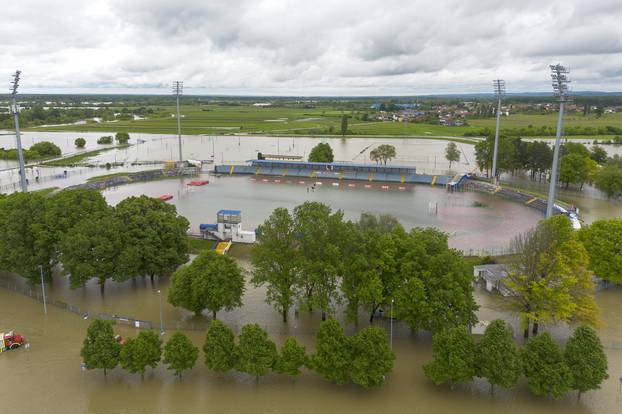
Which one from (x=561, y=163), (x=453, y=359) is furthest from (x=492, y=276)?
(x=561, y=163)

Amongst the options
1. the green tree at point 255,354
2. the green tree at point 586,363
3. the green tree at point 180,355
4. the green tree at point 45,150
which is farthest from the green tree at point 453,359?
the green tree at point 45,150

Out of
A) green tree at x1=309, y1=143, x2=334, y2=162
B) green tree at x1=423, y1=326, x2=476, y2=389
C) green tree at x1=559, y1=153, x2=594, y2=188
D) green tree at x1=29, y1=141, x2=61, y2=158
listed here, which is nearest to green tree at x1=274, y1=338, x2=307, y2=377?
green tree at x1=423, y1=326, x2=476, y2=389

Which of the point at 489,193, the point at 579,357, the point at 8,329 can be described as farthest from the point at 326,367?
the point at 489,193

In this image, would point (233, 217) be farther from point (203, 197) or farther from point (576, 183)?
point (576, 183)

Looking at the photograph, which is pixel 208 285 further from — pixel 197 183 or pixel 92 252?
pixel 197 183

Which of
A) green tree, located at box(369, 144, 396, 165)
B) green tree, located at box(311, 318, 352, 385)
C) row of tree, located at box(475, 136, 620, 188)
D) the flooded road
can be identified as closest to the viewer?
the flooded road

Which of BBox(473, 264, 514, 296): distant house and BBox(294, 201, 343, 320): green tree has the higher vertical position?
BBox(294, 201, 343, 320): green tree

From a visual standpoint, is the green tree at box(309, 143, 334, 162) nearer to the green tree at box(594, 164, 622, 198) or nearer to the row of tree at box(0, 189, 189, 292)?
the green tree at box(594, 164, 622, 198)

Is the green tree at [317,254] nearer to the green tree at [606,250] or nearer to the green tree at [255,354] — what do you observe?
the green tree at [255,354]
